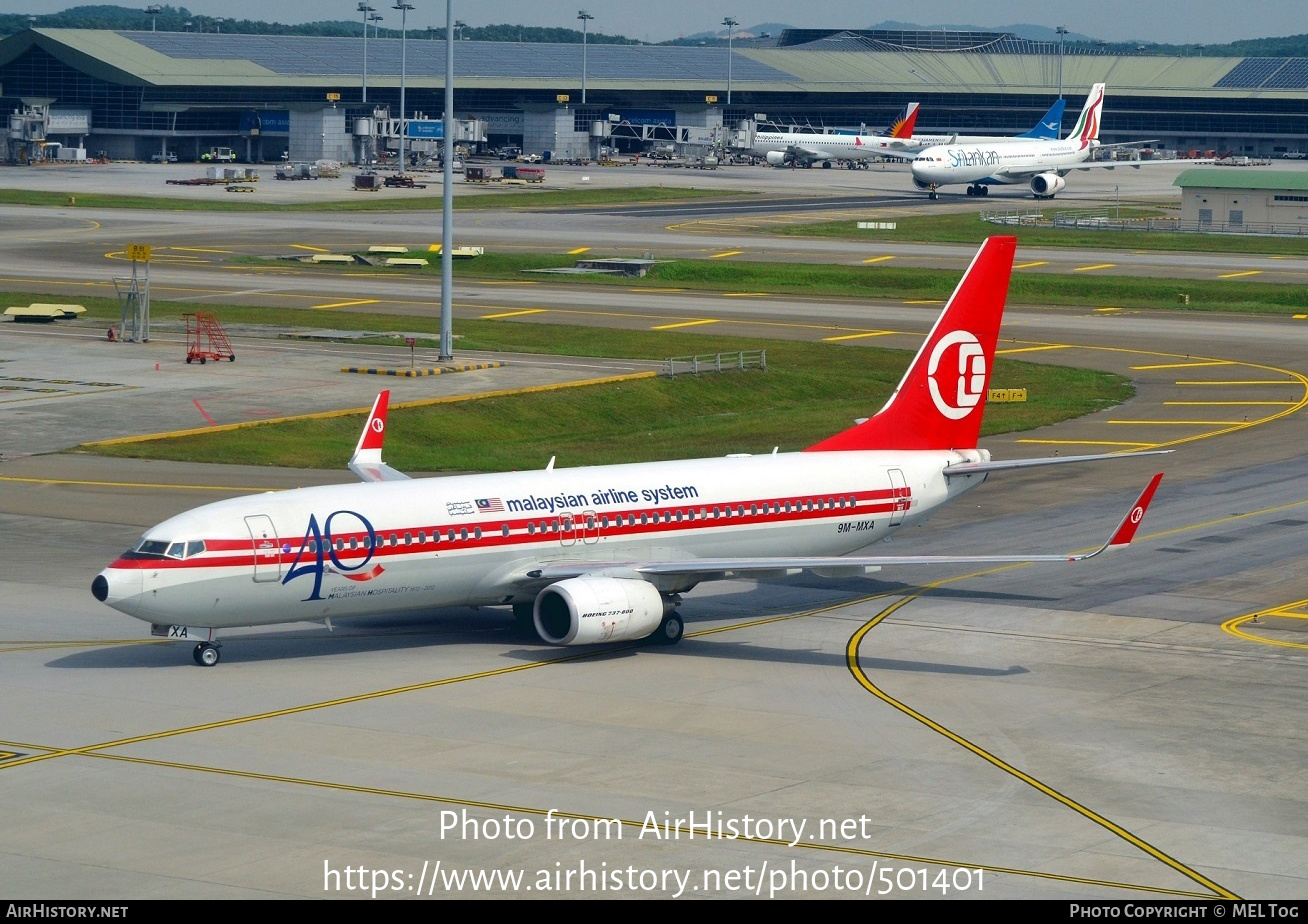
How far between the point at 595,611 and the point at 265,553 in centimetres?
744

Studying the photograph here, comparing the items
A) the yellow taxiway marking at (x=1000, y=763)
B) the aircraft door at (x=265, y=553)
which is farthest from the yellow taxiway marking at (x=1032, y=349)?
the aircraft door at (x=265, y=553)

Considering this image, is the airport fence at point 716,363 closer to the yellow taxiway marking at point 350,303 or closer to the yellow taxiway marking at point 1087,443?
the yellow taxiway marking at point 1087,443

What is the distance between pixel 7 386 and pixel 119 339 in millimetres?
14645

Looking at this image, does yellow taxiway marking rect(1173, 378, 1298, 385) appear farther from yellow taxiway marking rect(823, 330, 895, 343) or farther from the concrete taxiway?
the concrete taxiway

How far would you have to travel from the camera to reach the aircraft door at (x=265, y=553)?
3741 centimetres

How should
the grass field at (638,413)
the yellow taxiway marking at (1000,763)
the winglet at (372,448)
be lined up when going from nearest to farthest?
the yellow taxiway marking at (1000,763) < the winglet at (372,448) < the grass field at (638,413)

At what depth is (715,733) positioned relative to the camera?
3425 cm

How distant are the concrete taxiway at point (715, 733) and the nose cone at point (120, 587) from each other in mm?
1931

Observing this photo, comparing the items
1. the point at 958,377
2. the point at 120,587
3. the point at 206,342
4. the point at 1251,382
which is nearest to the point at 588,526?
the point at 120,587

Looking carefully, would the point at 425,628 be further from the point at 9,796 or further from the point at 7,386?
Answer: the point at 7,386

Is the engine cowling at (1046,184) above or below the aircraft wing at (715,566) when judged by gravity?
above

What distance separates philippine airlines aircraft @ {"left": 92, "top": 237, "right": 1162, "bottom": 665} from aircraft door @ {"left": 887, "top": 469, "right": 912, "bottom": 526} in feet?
0.14

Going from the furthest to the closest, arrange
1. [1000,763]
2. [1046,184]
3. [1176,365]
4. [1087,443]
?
[1046,184] < [1176,365] < [1087,443] < [1000,763]

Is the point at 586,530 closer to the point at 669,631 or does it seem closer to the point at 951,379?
the point at 669,631
